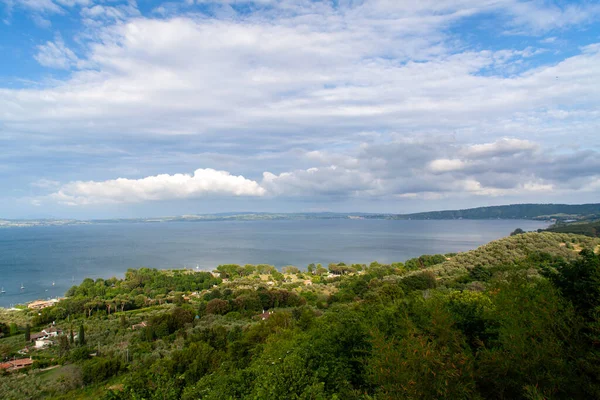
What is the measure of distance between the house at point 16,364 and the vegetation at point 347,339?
0.49 metres

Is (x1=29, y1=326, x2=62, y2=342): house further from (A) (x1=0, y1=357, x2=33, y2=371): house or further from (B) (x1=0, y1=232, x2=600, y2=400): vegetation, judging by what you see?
(A) (x1=0, y1=357, x2=33, y2=371): house

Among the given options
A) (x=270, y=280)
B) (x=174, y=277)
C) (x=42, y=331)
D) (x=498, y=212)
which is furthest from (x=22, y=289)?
(x=498, y=212)

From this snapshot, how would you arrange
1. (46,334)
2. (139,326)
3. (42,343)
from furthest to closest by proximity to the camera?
(139,326) < (46,334) < (42,343)

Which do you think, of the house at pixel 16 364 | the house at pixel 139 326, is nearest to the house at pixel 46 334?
the house at pixel 139 326

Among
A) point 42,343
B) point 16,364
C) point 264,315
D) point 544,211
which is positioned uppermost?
point 544,211

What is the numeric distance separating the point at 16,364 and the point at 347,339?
19.0 m

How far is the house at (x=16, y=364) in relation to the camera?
739 inches

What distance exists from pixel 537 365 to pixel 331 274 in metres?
47.6

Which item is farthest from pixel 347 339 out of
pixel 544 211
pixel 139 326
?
pixel 544 211

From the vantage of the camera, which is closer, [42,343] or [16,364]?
[16,364]

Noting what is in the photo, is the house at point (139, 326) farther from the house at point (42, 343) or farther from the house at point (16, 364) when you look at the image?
the house at point (16, 364)

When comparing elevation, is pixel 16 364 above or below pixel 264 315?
above

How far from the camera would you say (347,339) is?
35.9ft

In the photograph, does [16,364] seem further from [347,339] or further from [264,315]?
[347,339]
